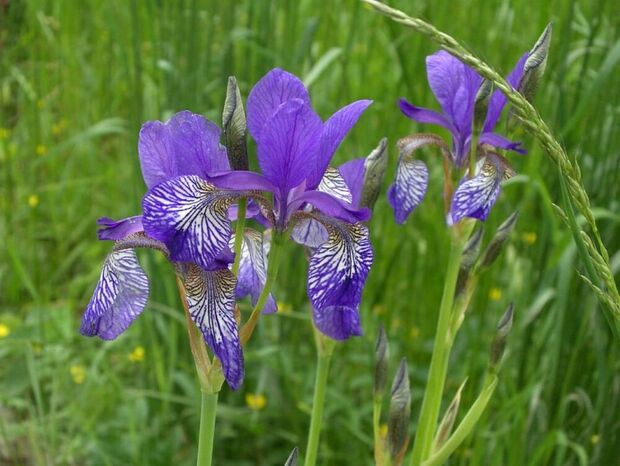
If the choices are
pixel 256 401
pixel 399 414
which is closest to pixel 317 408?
pixel 399 414

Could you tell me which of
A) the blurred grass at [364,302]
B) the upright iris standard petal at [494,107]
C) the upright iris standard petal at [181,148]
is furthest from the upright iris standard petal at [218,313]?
the blurred grass at [364,302]

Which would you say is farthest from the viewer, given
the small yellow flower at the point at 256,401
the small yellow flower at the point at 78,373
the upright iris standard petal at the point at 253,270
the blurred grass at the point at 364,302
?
the small yellow flower at the point at 78,373

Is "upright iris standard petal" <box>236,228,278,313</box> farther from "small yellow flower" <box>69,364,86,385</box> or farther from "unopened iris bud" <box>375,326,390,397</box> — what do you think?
"small yellow flower" <box>69,364,86,385</box>

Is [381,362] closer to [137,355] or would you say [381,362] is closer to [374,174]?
[374,174]

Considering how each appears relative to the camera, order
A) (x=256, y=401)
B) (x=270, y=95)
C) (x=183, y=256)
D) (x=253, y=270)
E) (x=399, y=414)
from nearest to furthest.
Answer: (x=183, y=256), (x=270, y=95), (x=253, y=270), (x=399, y=414), (x=256, y=401)

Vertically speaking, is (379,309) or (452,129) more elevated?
(452,129)

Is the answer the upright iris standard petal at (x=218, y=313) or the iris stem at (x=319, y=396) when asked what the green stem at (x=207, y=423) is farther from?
the iris stem at (x=319, y=396)

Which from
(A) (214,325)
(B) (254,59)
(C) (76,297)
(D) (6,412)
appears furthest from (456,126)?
(C) (76,297)
